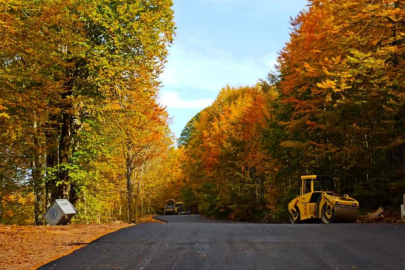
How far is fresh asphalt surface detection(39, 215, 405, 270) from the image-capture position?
7.67m

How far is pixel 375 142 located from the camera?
66.9 feet

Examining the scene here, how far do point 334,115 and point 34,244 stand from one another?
46.4 feet

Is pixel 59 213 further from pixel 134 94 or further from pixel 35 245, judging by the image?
pixel 134 94

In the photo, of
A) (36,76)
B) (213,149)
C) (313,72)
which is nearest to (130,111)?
(36,76)

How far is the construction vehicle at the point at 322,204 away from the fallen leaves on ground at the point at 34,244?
373 inches

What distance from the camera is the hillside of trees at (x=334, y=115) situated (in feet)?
57.5

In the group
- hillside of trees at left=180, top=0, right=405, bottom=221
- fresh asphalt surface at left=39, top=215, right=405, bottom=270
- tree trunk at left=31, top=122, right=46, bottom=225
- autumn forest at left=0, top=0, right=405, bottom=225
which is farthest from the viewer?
tree trunk at left=31, top=122, right=46, bottom=225

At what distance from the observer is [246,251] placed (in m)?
9.02

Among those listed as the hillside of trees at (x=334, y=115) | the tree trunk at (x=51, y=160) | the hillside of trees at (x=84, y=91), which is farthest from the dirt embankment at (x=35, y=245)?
the hillside of trees at (x=334, y=115)

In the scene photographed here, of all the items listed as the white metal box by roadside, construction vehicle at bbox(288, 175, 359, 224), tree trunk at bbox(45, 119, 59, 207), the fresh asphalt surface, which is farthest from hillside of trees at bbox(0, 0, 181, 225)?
construction vehicle at bbox(288, 175, 359, 224)

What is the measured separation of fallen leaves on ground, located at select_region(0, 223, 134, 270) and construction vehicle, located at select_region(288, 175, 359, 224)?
9.48 metres

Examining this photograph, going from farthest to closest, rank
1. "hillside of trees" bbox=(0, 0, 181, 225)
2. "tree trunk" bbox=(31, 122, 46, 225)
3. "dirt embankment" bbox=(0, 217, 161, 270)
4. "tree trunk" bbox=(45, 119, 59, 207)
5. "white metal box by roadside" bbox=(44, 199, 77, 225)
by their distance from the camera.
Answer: "tree trunk" bbox=(31, 122, 46, 225) → "tree trunk" bbox=(45, 119, 59, 207) → "hillside of trees" bbox=(0, 0, 181, 225) → "white metal box by roadside" bbox=(44, 199, 77, 225) → "dirt embankment" bbox=(0, 217, 161, 270)

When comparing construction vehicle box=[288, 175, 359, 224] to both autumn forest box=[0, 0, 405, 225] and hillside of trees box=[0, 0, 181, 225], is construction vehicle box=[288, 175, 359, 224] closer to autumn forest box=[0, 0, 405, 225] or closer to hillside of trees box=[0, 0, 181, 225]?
autumn forest box=[0, 0, 405, 225]

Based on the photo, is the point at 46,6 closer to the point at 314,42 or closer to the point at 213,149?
the point at 314,42
